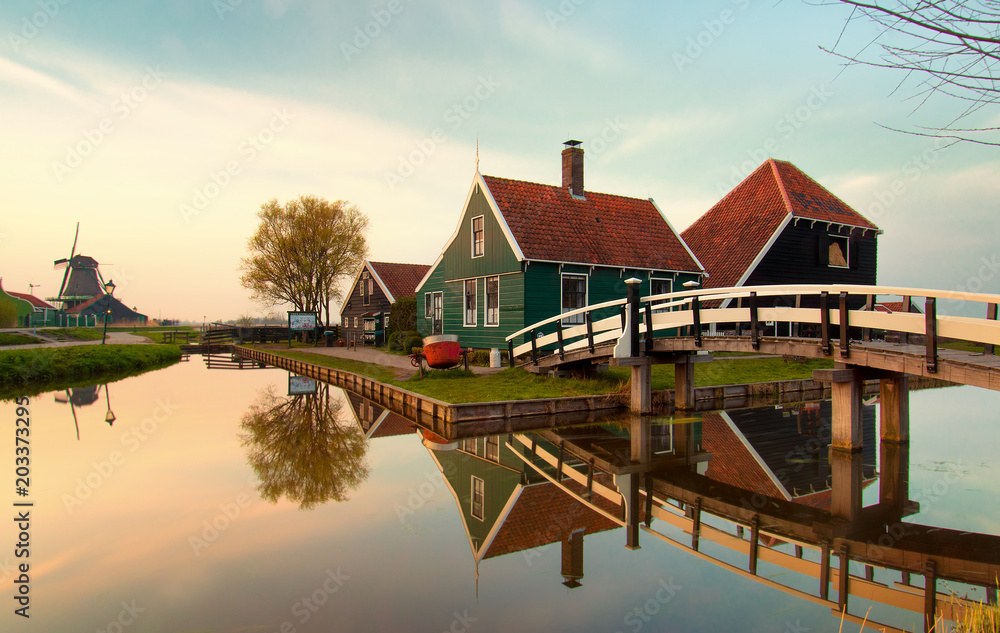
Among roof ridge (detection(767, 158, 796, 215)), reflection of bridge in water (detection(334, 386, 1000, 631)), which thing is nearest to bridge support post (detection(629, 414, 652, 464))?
reflection of bridge in water (detection(334, 386, 1000, 631))

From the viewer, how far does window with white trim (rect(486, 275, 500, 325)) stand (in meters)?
19.3

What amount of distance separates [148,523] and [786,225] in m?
21.4

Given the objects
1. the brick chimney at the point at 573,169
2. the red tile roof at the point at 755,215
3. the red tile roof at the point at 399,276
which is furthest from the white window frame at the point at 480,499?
the red tile roof at the point at 399,276

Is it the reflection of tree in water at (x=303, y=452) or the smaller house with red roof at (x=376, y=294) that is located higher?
the smaller house with red roof at (x=376, y=294)

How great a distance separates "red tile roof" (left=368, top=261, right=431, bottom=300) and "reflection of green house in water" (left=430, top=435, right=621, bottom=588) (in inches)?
935

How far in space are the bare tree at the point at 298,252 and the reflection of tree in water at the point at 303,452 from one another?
2913 cm

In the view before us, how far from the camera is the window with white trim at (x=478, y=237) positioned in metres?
19.8

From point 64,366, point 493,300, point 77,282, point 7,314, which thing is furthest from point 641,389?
point 77,282

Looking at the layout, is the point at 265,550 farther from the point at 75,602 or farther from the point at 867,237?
the point at 867,237

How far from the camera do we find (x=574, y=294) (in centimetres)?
1867

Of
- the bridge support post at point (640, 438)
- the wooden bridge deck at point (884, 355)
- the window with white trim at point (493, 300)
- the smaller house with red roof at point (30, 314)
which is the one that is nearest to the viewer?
the wooden bridge deck at point (884, 355)

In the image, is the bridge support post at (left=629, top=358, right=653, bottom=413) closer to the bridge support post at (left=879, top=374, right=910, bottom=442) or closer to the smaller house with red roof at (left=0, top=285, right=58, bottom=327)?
the bridge support post at (left=879, top=374, right=910, bottom=442)

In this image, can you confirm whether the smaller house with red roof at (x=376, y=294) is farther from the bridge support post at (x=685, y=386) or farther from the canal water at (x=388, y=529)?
the canal water at (x=388, y=529)

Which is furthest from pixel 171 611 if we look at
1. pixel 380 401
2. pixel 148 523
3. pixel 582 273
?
pixel 582 273
